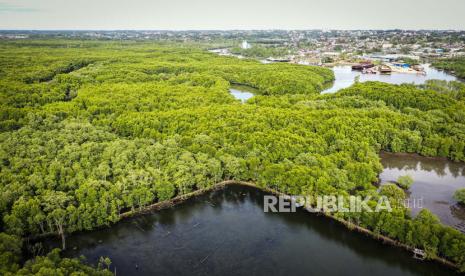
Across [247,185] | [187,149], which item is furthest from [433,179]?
[187,149]

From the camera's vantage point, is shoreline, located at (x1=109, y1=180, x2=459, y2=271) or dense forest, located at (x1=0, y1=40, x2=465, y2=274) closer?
shoreline, located at (x1=109, y1=180, x2=459, y2=271)

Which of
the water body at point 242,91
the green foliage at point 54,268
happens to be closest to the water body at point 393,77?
the water body at point 242,91

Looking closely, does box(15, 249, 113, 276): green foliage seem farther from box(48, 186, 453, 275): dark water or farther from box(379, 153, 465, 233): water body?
box(379, 153, 465, 233): water body

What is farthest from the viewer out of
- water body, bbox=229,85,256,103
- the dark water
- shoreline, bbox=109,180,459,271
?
water body, bbox=229,85,256,103

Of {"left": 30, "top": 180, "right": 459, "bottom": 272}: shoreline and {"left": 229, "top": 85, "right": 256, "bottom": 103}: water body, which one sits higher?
{"left": 229, "top": 85, "right": 256, "bottom": 103}: water body

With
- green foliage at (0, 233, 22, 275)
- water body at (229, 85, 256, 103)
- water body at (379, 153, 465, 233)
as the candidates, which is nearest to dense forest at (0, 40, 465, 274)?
green foliage at (0, 233, 22, 275)
